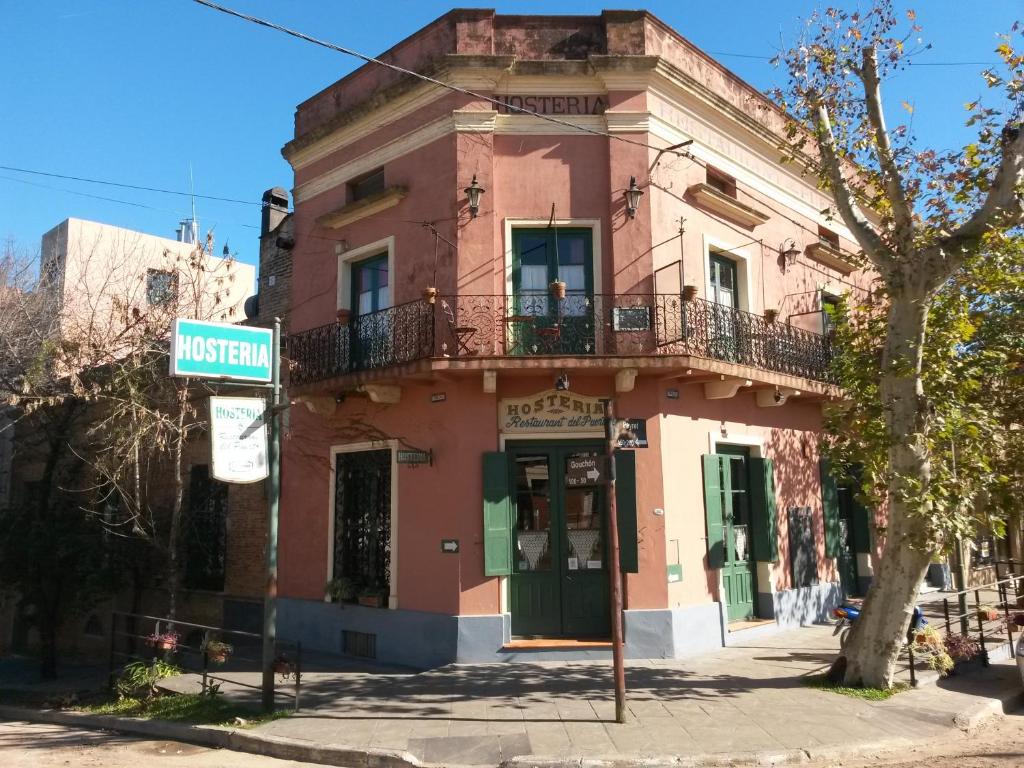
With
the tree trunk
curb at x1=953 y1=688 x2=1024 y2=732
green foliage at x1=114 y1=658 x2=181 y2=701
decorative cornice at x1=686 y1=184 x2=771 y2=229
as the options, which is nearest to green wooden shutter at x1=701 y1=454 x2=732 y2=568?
the tree trunk

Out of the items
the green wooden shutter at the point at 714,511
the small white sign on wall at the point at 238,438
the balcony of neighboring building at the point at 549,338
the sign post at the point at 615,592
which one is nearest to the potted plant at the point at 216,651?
the small white sign on wall at the point at 238,438

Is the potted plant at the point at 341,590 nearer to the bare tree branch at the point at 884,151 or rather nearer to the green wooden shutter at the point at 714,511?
the green wooden shutter at the point at 714,511

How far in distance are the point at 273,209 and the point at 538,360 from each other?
781cm

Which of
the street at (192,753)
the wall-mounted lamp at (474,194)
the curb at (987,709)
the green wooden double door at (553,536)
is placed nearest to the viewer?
the street at (192,753)

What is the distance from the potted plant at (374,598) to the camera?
11264 millimetres

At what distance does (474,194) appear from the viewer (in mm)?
11102

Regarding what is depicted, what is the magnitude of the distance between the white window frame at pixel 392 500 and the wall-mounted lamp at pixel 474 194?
3.68 m

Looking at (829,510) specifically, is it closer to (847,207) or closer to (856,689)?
(856,689)

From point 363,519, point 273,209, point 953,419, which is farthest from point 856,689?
point 273,209

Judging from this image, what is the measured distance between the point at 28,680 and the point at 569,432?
11.1m

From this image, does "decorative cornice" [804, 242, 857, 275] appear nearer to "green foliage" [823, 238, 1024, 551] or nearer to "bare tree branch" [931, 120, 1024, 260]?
"green foliage" [823, 238, 1024, 551]

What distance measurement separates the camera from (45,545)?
43.0 ft

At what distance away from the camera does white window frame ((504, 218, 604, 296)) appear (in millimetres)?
11188

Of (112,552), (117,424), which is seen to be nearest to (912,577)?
(117,424)
